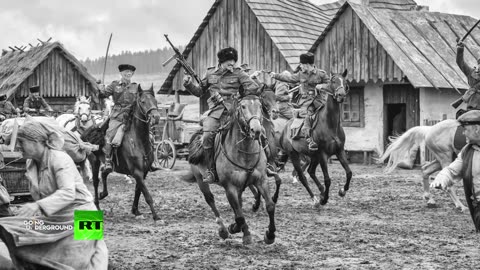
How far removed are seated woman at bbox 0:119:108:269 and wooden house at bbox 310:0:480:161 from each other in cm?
1819

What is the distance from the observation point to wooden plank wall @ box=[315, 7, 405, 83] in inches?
926

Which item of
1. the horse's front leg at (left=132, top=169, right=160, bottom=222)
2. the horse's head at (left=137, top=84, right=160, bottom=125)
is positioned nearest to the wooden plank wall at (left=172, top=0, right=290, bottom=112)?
the horse's head at (left=137, top=84, right=160, bottom=125)

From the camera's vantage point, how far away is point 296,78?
1352cm

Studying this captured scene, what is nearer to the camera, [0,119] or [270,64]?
[0,119]

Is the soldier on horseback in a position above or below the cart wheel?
above

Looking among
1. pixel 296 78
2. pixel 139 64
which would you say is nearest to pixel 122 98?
pixel 296 78

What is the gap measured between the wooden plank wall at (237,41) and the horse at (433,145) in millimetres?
12881

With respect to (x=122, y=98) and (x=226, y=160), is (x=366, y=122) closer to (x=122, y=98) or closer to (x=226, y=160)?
(x=122, y=98)

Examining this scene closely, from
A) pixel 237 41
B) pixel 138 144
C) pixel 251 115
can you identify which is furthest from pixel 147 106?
pixel 237 41

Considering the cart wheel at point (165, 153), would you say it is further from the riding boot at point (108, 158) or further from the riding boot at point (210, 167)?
the riding boot at point (210, 167)

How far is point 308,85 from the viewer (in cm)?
1356

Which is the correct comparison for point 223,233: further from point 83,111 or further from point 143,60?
point 143,60

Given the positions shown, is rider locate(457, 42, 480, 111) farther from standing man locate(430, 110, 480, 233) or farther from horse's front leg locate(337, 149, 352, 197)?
standing man locate(430, 110, 480, 233)

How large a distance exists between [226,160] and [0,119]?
20.2 feet
